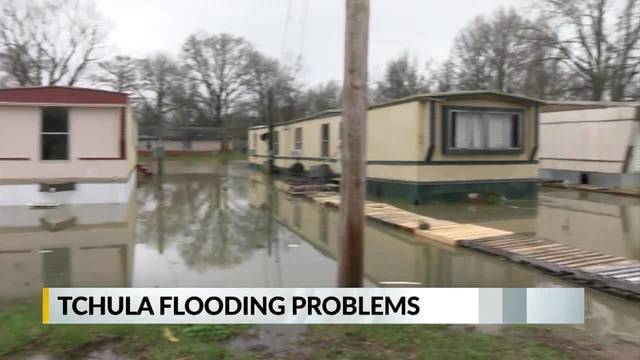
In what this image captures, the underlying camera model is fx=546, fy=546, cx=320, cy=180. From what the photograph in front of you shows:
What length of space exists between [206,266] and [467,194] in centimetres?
895

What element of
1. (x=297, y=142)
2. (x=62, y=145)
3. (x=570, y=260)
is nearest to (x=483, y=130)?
(x=570, y=260)

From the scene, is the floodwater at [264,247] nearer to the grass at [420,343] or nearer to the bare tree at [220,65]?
the grass at [420,343]

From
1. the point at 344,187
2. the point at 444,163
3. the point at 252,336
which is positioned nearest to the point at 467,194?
the point at 444,163

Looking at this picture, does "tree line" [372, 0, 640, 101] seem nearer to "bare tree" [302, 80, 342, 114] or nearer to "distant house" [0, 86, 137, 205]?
"bare tree" [302, 80, 342, 114]

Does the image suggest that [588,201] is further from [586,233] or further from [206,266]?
[206,266]

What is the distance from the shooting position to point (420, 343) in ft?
12.9

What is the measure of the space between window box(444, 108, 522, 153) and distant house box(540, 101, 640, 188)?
2.32m

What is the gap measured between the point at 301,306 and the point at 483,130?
37.1 feet

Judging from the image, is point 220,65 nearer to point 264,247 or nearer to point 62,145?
point 62,145

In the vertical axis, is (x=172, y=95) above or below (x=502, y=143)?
above

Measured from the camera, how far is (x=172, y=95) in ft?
185

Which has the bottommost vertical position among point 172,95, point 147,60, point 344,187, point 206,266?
point 206,266

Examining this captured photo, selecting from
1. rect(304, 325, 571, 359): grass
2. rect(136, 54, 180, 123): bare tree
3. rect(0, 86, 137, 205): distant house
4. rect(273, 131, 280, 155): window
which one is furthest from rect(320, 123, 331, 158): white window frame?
rect(136, 54, 180, 123): bare tree

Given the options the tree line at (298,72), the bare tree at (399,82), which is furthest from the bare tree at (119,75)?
the bare tree at (399,82)
